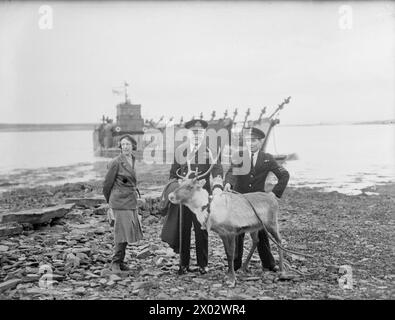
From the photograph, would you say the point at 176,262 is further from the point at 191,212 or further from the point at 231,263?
the point at 231,263

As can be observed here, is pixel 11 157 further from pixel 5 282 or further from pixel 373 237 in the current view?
pixel 373 237

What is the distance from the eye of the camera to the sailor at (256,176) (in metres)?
4.68

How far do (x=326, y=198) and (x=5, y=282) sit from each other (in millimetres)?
8212

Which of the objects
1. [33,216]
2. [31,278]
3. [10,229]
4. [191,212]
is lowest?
[31,278]

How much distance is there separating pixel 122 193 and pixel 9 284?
1585 millimetres

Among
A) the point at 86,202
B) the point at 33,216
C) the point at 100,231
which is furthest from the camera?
the point at 86,202

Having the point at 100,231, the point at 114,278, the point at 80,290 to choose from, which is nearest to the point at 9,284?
the point at 80,290

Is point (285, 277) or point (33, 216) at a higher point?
point (33, 216)

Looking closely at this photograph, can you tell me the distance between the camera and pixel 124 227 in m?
4.60

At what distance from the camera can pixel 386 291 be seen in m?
4.24

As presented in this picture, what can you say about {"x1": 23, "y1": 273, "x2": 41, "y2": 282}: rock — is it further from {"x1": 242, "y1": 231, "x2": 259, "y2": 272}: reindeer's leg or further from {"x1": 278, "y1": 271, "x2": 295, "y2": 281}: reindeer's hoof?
{"x1": 278, "y1": 271, "x2": 295, "y2": 281}: reindeer's hoof

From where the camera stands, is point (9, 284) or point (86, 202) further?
point (86, 202)

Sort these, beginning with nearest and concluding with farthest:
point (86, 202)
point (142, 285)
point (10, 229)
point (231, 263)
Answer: point (142, 285) < point (231, 263) < point (10, 229) < point (86, 202)
